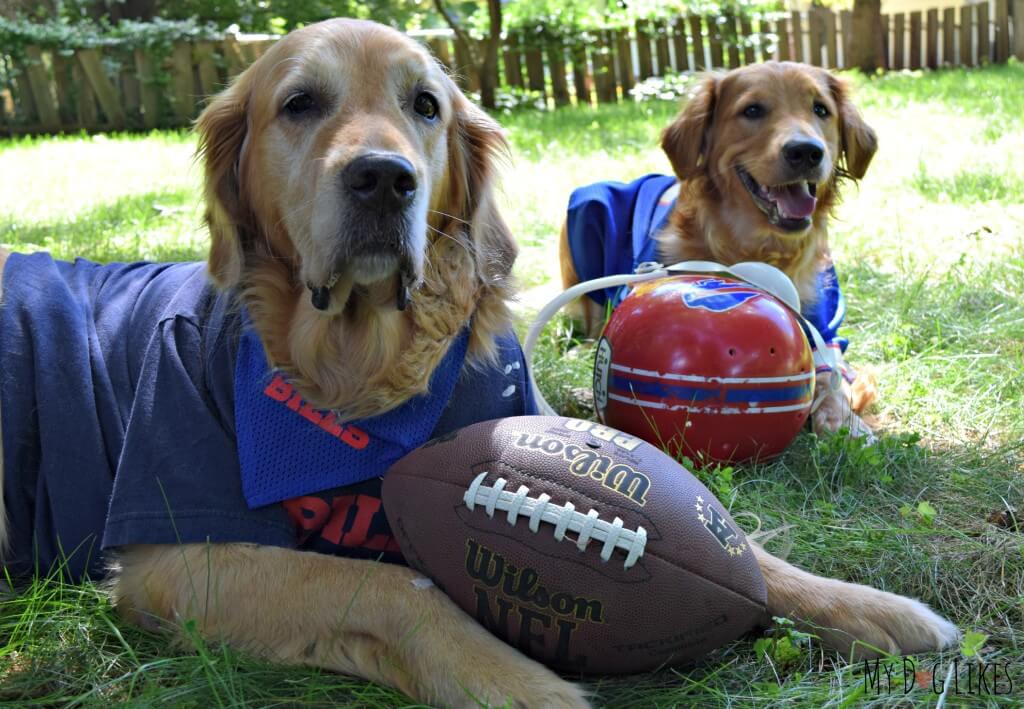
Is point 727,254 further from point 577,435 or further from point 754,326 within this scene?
point 577,435

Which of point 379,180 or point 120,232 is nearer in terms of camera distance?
point 379,180

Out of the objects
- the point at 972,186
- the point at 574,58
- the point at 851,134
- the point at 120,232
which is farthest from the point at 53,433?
the point at 574,58

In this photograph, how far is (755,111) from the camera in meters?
4.58

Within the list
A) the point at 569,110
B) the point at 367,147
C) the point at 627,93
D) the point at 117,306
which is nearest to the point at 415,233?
the point at 367,147

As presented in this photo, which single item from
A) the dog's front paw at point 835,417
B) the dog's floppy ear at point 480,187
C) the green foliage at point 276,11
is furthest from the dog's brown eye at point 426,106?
the green foliage at point 276,11

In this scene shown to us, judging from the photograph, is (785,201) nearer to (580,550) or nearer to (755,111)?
(755,111)

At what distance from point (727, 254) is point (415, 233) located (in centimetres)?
250

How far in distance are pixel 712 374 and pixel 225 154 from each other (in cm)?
167

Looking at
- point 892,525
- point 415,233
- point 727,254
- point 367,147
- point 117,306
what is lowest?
point 892,525

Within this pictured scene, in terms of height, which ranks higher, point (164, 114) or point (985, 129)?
point (164, 114)

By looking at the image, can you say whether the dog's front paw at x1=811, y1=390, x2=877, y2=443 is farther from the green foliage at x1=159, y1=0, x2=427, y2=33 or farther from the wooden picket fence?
the green foliage at x1=159, y1=0, x2=427, y2=33

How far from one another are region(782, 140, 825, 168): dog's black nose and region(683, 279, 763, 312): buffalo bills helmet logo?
1197 millimetres

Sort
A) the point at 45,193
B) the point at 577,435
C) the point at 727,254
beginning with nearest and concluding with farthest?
the point at 577,435 → the point at 727,254 → the point at 45,193

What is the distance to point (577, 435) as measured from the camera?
236 cm
